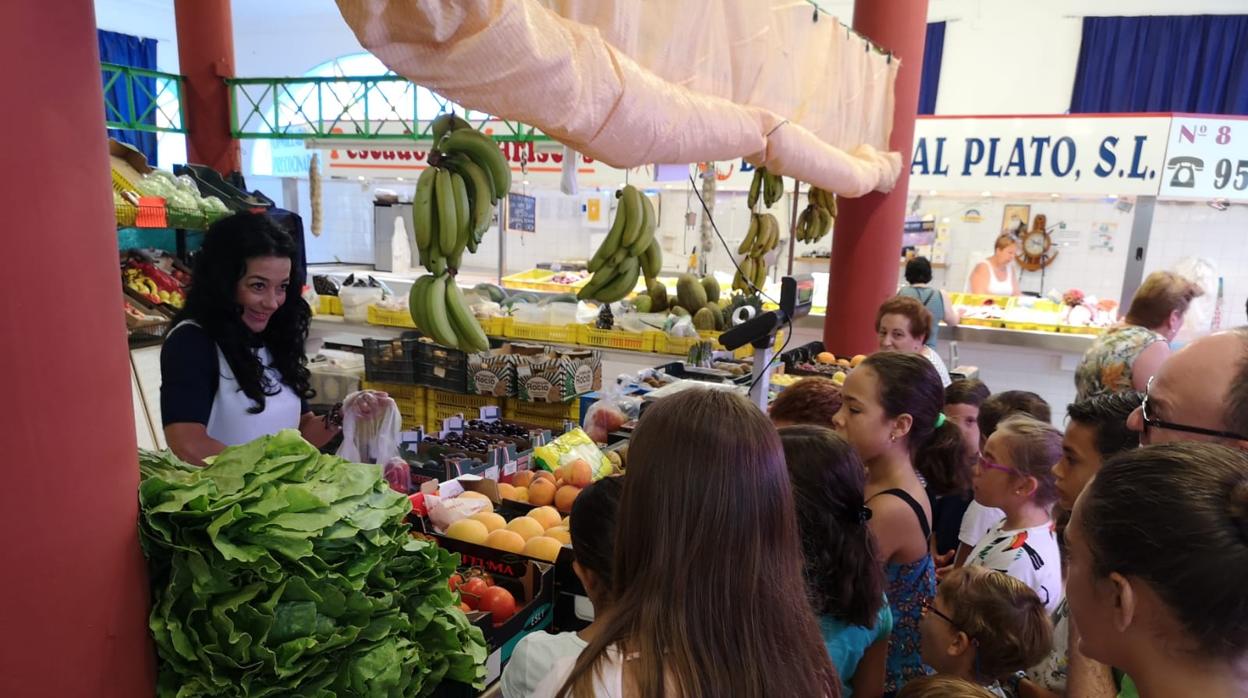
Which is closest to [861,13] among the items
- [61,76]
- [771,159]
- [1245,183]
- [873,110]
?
[873,110]

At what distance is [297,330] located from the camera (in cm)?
274

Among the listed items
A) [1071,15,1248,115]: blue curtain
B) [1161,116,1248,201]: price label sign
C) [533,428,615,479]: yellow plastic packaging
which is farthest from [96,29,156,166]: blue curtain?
[1071,15,1248,115]: blue curtain

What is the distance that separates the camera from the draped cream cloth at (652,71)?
61.7 inches

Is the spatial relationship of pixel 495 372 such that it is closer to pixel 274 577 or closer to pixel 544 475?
pixel 544 475

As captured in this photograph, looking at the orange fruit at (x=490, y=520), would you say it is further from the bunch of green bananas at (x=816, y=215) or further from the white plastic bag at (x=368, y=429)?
the bunch of green bananas at (x=816, y=215)

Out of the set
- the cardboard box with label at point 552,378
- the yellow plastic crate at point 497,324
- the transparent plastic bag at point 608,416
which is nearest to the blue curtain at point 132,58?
the yellow plastic crate at point 497,324

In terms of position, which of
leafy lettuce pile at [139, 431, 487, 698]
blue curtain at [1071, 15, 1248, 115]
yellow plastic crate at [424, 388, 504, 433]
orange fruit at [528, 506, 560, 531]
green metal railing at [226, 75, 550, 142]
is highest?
blue curtain at [1071, 15, 1248, 115]

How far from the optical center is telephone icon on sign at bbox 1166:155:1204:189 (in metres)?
6.44

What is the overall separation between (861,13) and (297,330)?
4.59 metres

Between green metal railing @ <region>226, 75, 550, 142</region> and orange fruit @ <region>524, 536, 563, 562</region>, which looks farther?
green metal railing @ <region>226, 75, 550, 142</region>

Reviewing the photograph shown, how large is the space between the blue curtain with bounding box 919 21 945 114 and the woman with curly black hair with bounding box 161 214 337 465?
9.92 metres

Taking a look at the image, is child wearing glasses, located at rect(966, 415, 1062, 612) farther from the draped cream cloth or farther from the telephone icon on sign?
the telephone icon on sign

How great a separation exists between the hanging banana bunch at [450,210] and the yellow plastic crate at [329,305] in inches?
204

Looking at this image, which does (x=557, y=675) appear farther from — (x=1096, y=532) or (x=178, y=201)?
(x=178, y=201)
